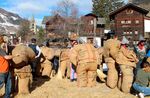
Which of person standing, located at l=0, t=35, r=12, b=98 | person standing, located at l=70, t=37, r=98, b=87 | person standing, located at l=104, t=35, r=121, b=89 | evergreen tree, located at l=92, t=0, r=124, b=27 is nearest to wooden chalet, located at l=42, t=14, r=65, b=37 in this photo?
evergreen tree, located at l=92, t=0, r=124, b=27

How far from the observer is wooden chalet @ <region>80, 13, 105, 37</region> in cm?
7646

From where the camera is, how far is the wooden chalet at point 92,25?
76.5 meters

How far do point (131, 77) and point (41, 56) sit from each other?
4.62 m

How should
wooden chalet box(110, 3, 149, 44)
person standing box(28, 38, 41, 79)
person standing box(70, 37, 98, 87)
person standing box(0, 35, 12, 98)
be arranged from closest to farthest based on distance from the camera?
1. person standing box(0, 35, 12, 98)
2. person standing box(70, 37, 98, 87)
3. person standing box(28, 38, 41, 79)
4. wooden chalet box(110, 3, 149, 44)

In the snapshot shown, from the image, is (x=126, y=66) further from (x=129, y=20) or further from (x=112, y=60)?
(x=129, y=20)

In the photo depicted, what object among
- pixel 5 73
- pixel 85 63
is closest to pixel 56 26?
pixel 85 63

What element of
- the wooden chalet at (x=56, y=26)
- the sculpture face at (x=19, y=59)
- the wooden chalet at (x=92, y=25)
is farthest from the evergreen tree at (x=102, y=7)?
the sculpture face at (x=19, y=59)

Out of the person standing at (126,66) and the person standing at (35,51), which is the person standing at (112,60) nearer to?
the person standing at (126,66)

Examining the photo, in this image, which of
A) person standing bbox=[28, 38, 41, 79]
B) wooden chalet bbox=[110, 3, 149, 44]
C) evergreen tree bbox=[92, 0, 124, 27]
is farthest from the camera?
evergreen tree bbox=[92, 0, 124, 27]

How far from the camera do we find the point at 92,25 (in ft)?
266

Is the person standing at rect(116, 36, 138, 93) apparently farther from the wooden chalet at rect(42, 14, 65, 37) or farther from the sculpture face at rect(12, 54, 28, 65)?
the wooden chalet at rect(42, 14, 65, 37)

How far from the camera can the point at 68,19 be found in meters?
70.1

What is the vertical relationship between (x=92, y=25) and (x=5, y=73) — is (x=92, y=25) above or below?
above

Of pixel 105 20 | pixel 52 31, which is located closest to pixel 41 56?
pixel 52 31
